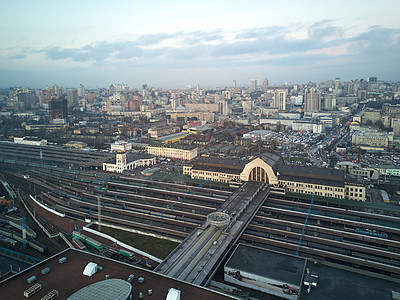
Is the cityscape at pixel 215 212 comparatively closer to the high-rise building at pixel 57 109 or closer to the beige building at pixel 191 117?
the high-rise building at pixel 57 109

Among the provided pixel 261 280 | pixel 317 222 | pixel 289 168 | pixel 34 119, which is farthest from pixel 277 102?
pixel 261 280

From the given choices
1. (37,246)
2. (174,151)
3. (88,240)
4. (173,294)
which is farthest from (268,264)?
(174,151)

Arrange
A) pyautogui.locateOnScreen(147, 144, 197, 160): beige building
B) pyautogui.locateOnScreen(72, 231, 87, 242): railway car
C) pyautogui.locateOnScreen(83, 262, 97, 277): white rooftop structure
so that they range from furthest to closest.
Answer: pyautogui.locateOnScreen(147, 144, 197, 160): beige building
pyautogui.locateOnScreen(72, 231, 87, 242): railway car
pyautogui.locateOnScreen(83, 262, 97, 277): white rooftop structure

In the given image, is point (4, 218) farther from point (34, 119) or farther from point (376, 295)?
point (34, 119)

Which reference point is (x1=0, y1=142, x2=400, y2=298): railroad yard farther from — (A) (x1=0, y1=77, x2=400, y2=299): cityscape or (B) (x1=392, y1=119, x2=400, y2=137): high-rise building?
(B) (x1=392, y1=119, x2=400, y2=137): high-rise building

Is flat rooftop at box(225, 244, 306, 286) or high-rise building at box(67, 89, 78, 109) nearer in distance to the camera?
flat rooftop at box(225, 244, 306, 286)

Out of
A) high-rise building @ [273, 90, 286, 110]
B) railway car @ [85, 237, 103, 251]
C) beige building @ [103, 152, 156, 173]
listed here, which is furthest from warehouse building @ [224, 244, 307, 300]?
high-rise building @ [273, 90, 286, 110]
